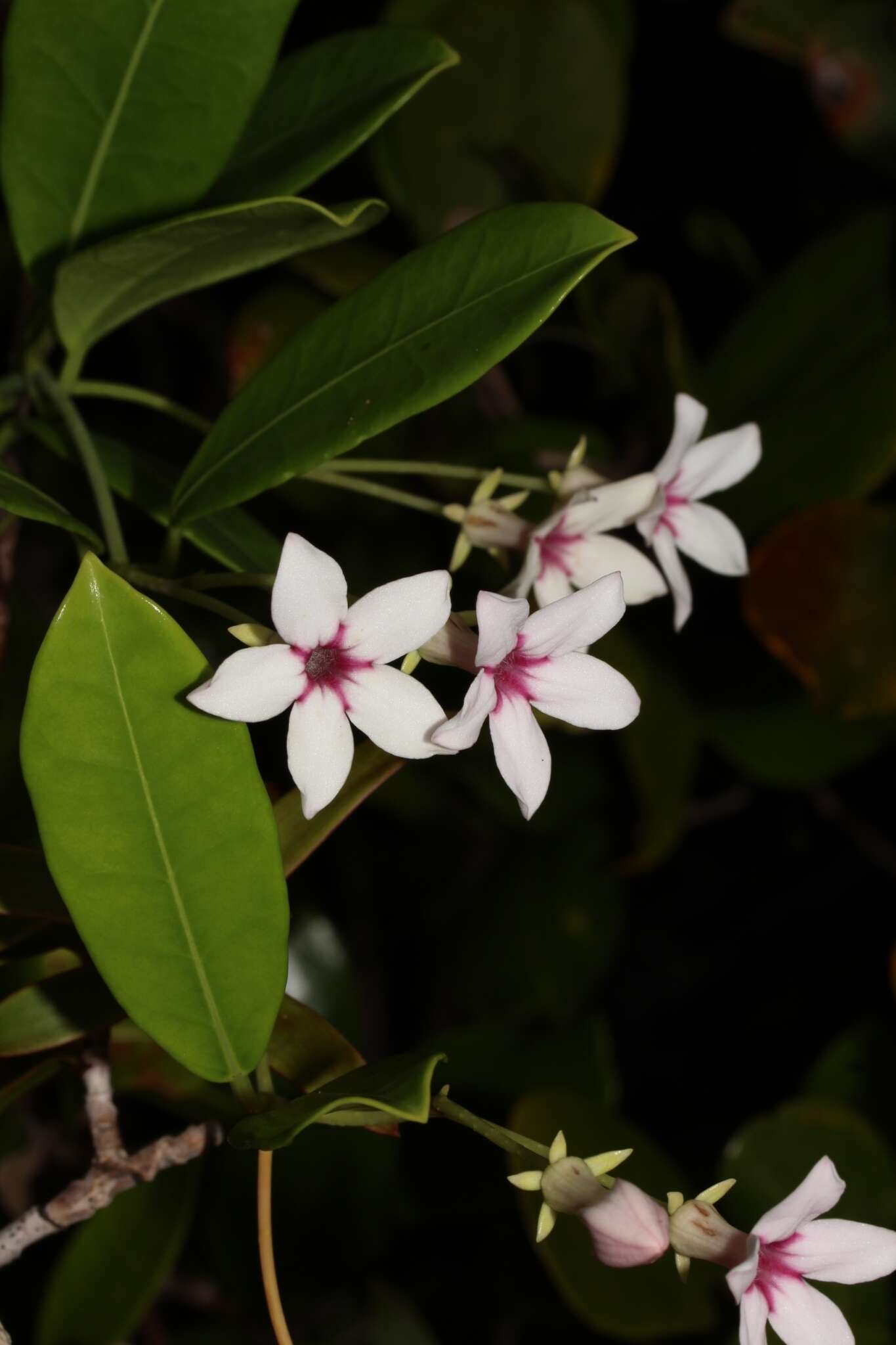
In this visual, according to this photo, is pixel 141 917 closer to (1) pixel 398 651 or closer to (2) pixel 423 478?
(1) pixel 398 651

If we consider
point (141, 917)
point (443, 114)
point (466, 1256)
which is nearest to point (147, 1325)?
point (466, 1256)

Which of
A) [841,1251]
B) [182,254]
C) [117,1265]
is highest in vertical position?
[182,254]

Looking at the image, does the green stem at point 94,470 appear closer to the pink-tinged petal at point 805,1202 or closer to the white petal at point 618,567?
the white petal at point 618,567

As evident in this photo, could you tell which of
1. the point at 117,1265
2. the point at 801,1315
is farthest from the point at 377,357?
the point at 117,1265

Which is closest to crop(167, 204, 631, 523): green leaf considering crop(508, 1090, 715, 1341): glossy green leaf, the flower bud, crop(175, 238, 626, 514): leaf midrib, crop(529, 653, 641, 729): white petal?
crop(175, 238, 626, 514): leaf midrib

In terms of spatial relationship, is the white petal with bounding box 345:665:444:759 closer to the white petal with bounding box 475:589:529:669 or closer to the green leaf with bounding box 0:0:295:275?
the white petal with bounding box 475:589:529:669

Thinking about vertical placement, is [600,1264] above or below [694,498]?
below

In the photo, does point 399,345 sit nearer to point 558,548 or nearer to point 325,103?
point 558,548
